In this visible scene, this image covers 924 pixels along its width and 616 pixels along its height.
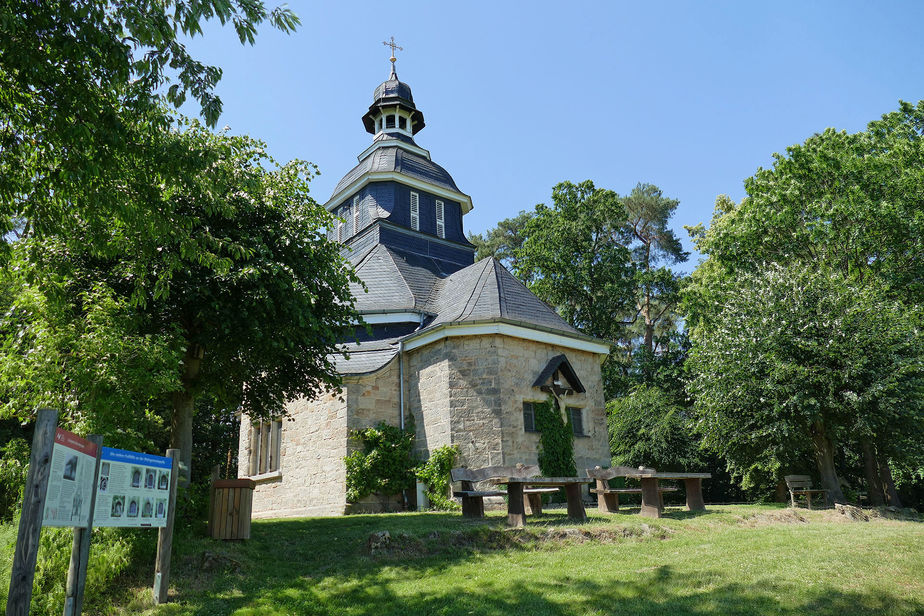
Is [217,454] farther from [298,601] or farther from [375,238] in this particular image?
[298,601]

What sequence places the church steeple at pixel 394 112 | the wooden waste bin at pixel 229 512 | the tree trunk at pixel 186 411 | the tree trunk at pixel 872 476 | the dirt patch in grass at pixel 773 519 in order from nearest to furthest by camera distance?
the wooden waste bin at pixel 229 512, the tree trunk at pixel 186 411, the dirt patch in grass at pixel 773 519, the tree trunk at pixel 872 476, the church steeple at pixel 394 112

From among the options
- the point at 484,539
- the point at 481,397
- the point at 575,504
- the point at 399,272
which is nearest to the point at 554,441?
the point at 481,397

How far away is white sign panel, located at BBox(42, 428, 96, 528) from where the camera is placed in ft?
15.9

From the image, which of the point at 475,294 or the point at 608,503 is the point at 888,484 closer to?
the point at 608,503

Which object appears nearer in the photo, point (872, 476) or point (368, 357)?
point (872, 476)

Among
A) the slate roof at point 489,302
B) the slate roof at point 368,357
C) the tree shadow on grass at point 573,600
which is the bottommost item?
the tree shadow on grass at point 573,600

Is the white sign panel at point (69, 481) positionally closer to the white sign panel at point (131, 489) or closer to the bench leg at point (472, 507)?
the white sign panel at point (131, 489)

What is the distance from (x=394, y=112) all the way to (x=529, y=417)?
18.6m

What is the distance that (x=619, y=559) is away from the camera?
8.40 m

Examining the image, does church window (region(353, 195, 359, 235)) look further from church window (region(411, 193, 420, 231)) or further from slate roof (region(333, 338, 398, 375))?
slate roof (region(333, 338, 398, 375))

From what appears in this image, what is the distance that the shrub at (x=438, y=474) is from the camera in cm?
1609

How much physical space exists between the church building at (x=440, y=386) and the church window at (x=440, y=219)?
162 inches

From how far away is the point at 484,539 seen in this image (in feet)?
30.9

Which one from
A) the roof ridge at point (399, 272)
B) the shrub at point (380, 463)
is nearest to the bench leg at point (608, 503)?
the shrub at point (380, 463)
